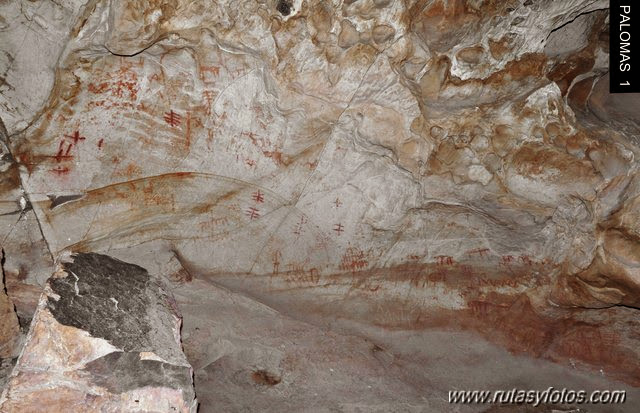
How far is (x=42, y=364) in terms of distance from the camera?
3.23 meters

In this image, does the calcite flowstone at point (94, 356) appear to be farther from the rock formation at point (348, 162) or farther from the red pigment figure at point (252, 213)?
the red pigment figure at point (252, 213)

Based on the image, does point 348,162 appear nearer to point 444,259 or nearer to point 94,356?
point 444,259

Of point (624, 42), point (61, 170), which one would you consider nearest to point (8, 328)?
point (61, 170)

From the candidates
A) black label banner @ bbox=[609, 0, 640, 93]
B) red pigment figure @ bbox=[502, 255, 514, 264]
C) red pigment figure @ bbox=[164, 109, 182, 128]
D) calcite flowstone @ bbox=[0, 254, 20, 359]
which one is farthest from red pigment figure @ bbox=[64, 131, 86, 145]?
black label banner @ bbox=[609, 0, 640, 93]

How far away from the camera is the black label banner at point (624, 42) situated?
4070 millimetres

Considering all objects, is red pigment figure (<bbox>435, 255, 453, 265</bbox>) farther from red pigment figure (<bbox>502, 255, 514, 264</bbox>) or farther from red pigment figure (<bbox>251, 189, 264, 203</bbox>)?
red pigment figure (<bbox>251, 189, 264, 203</bbox>)

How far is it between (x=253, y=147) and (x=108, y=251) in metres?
1.44

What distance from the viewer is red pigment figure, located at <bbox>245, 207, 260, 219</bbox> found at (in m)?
4.51

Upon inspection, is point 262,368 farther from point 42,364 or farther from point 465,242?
point 465,242

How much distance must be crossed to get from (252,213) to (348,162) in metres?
0.93

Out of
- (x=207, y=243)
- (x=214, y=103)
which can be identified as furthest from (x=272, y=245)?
(x=214, y=103)

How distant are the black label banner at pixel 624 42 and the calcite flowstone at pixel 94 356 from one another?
398cm

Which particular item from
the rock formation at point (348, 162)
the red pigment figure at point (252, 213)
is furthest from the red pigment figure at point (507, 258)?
the red pigment figure at point (252, 213)

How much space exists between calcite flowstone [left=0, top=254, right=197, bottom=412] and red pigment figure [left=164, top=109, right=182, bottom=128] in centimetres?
124
